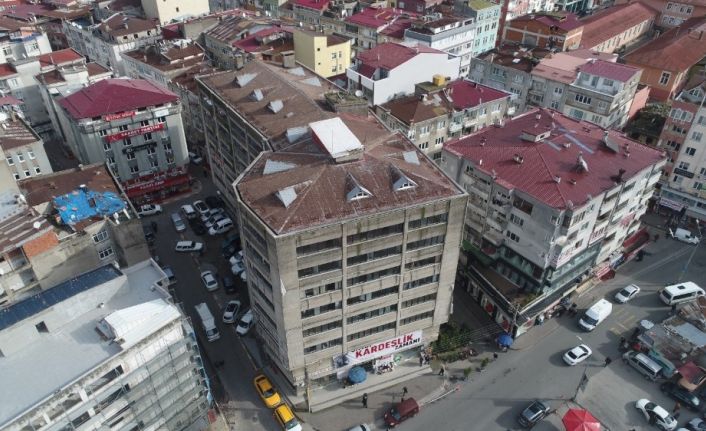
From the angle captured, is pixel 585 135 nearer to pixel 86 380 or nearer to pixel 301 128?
pixel 301 128

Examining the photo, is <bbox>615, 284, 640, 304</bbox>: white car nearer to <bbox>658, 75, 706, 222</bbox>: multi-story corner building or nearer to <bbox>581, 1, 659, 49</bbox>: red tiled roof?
<bbox>658, 75, 706, 222</bbox>: multi-story corner building

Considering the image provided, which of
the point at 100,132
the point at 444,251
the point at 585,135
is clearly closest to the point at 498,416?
the point at 444,251

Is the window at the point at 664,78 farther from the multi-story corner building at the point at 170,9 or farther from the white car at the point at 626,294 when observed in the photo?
the multi-story corner building at the point at 170,9

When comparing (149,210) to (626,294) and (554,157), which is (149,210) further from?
(626,294)

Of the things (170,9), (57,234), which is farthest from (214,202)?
(170,9)

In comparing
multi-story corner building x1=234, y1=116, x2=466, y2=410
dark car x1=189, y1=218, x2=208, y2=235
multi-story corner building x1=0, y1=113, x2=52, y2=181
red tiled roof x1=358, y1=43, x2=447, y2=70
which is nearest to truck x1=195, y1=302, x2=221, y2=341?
multi-story corner building x1=234, y1=116, x2=466, y2=410
